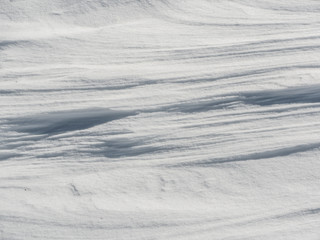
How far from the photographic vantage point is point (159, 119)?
71cm

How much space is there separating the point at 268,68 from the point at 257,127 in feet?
0.43

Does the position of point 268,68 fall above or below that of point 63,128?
above

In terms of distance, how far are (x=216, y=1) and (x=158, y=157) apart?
0.37 m

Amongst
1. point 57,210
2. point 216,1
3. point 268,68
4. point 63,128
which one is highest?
point 216,1

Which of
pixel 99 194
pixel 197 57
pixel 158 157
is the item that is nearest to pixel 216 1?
pixel 197 57

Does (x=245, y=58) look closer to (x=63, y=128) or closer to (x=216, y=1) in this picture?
(x=216, y=1)

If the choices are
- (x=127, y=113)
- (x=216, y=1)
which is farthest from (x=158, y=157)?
(x=216, y=1)

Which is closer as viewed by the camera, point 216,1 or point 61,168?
point 61,168

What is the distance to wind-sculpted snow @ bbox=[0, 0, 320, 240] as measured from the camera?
641 mm

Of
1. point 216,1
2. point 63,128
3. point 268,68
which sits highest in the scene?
point 216,1

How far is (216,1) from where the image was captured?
32.3 inches

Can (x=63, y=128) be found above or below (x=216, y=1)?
below

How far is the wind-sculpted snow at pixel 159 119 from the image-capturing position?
641mm

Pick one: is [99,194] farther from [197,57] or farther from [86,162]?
[197,57]
